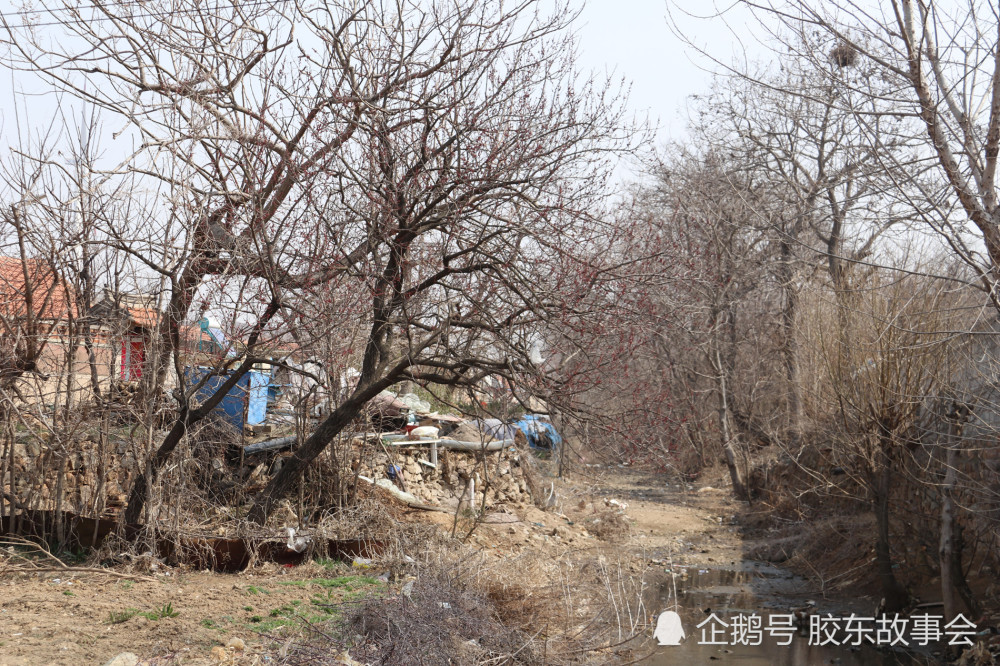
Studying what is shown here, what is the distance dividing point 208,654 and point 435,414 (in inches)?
343

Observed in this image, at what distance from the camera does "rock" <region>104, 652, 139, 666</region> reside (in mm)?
4664

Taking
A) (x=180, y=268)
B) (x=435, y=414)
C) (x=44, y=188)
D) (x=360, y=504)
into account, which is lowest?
(x=360, y=504)

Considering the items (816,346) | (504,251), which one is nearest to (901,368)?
(816,346)

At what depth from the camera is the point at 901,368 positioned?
840cm

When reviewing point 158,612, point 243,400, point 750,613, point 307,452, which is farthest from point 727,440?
point 158,612

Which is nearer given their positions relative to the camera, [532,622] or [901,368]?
[532,622]

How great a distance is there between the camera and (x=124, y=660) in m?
4.73

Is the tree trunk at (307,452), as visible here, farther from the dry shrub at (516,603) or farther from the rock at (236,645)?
the rock at (236,645)

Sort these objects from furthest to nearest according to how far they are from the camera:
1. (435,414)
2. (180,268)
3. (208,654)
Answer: (435,414), (180,268), (208,654)

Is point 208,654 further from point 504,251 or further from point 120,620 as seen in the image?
point 504,251

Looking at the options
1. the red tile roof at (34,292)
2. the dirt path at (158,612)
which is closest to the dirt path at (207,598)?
the dirt path at (158,612)

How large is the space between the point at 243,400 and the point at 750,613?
6874mm

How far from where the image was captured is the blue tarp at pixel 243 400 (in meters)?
9.57

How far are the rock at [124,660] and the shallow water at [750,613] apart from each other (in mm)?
4060
